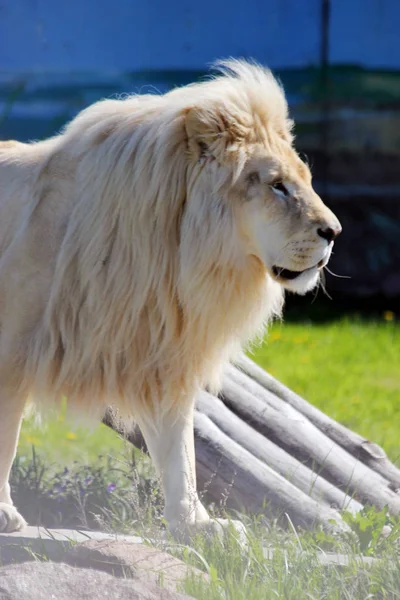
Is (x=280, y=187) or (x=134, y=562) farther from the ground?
(x=280, y=187)

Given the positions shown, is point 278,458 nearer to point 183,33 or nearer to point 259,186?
point 259,186

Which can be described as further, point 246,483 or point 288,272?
point 246,483

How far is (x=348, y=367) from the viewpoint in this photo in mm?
7715

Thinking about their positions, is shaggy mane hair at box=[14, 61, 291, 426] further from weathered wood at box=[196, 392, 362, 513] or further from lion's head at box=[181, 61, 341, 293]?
weathered wood at box=[196, 392, 362, 513]

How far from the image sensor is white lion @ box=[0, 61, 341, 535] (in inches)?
135

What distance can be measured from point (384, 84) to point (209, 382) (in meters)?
6.43

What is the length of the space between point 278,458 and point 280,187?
1246mm

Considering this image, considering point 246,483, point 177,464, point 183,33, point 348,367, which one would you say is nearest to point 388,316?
point 348,367

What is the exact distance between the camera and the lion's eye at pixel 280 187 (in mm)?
3402

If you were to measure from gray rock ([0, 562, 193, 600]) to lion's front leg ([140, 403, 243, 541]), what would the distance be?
808mm

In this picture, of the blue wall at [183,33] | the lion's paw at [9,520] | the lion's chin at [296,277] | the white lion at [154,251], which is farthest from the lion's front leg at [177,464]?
the blue wall at [183,33]

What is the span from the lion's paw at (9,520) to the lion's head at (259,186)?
3.83 feet

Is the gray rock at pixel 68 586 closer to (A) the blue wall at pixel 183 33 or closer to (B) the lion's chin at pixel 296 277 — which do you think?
(B) the lion's chin at pixel 296 277

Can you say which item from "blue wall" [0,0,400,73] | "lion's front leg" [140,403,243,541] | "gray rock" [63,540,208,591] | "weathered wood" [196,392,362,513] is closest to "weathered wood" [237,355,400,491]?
"weathered wood" [196,392,362,513]
